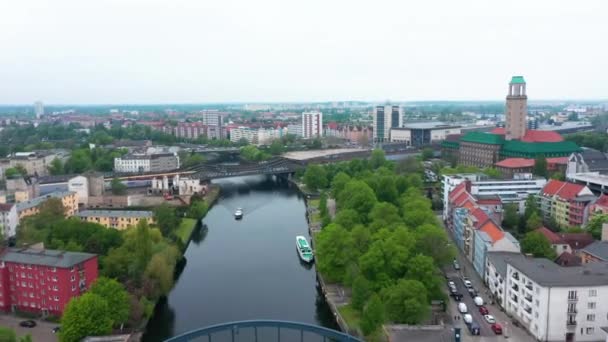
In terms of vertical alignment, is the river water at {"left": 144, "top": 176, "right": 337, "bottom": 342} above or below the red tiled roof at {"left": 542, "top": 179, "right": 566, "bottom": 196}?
below

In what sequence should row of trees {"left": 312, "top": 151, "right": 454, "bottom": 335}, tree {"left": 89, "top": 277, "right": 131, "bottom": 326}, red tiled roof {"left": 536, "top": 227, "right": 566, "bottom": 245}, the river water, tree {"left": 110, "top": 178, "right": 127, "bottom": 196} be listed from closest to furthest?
row of trees {"left": 312, "top": 151, "right": 454, "bottom": 335} < tree {"left": 89, "top": 277, "right": 131, "bottom": 326} < the river water < red tiled roof {"left": 536, "top": 227, "right": 566, "bottom": 245} < tree {"left": 110, "top": 178, "right": 127, "bottom": 196}

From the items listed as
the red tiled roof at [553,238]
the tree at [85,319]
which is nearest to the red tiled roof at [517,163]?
the red tiled roof at [553,238]

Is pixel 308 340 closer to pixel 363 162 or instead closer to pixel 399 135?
pixel 363 162

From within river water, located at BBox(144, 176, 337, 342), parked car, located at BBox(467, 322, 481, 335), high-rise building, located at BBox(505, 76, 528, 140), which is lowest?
river water, located at BBox(144, 176, 337, 342)

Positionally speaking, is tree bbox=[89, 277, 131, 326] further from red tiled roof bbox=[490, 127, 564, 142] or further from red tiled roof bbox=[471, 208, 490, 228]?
red tiled roof bbox=[490, 127, 564, 142]

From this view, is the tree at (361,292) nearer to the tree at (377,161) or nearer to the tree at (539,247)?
the tree at (539,247)

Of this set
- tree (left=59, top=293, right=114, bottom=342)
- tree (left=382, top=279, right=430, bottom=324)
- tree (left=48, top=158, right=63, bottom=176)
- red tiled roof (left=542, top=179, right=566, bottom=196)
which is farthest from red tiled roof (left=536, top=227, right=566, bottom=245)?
tree (left=48, top=158, right=63, bottom=176)

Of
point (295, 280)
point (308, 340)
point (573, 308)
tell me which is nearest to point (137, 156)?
point (295, 280)
